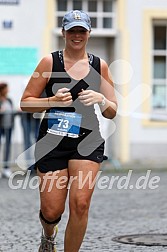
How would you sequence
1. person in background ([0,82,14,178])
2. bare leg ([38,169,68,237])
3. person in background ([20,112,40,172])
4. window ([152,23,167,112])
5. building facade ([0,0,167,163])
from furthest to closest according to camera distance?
A: 1. window ([152,23,167,112])
2. building facade ([0,0,167,163])
3. person in background ([20,112,40,172])
4. person in background ([0,82,14,178])
5. bare leg ([38,169,68,237])

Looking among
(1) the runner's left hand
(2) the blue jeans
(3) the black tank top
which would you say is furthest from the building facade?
(1) the runner's left hand

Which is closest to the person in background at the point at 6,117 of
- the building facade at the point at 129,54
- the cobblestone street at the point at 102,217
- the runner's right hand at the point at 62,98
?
the cobblestone street at the point at 102,217

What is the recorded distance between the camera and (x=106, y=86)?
6.84 metres

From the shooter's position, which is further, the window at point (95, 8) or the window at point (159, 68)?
the window at point (159, 68)

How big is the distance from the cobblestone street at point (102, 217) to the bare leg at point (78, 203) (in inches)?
52.8

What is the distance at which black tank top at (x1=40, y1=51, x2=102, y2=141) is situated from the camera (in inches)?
264

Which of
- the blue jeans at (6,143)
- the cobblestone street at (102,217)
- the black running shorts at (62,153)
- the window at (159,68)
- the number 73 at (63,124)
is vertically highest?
the window at (159,68)

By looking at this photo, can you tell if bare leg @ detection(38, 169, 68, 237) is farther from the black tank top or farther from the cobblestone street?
the cobblestone street

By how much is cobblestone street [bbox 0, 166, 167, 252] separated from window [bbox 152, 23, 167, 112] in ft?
16.1

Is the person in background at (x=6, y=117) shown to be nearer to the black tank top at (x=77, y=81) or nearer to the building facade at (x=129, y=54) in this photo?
the building facade at (x=129, y=54)

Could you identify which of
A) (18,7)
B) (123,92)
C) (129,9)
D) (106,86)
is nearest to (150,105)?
(123,92)

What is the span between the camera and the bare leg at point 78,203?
655 cm

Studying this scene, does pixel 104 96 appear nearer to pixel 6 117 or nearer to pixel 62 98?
pixel 62 98

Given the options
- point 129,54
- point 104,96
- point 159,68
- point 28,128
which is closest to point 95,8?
point 129,54
